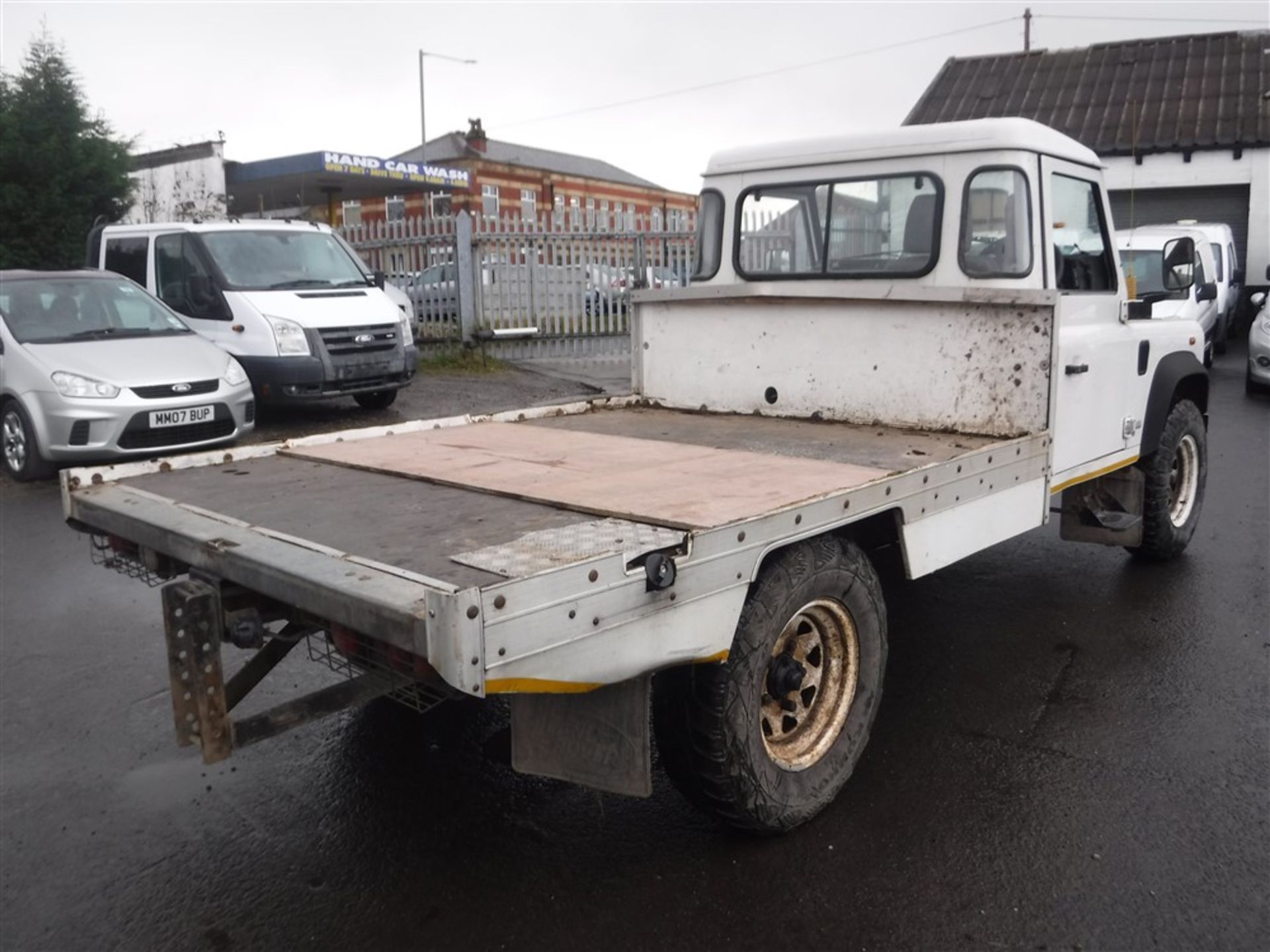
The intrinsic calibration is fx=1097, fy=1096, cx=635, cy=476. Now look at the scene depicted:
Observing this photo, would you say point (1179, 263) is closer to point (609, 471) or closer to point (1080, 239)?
point (1080, 239)

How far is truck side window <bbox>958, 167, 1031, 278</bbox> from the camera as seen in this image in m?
4.85

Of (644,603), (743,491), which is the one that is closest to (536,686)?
(644,603)

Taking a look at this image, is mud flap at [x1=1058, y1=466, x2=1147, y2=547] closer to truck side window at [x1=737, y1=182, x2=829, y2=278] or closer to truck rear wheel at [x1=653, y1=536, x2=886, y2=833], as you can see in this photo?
truck side window at [x1=737, y1=182, x2=829, y2=278]

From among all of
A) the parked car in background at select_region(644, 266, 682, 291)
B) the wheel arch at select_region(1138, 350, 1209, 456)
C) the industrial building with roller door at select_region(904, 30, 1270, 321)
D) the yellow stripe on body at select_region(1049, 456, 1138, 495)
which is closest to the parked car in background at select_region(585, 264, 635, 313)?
the parked car in background at select_region(644, 266, 682, 291)

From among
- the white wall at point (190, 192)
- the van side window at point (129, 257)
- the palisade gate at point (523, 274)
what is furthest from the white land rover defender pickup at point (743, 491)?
the white wall at point (190, 192)

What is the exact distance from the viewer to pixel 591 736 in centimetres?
293

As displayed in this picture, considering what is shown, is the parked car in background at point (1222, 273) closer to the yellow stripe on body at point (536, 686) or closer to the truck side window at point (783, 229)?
the truck side window at point (783, 229)

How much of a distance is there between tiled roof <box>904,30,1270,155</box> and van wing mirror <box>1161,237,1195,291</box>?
16320mm

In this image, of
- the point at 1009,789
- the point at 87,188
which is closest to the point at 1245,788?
the point at 1009,789

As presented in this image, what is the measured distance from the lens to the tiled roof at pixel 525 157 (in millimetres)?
49062

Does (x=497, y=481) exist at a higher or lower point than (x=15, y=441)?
higher

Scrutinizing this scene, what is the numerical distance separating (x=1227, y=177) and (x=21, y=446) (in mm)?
21572

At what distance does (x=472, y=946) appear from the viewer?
2.96 m

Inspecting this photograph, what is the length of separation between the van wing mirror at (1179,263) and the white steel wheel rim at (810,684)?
336 centimetres
